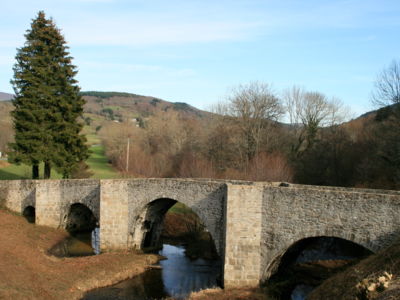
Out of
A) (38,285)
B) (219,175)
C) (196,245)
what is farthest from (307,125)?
(38,285)

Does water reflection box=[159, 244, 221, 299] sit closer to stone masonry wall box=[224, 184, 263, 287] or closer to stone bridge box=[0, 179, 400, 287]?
stone bridge box=[0, 179, 400, 287]

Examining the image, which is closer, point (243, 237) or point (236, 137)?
point (243, 237)

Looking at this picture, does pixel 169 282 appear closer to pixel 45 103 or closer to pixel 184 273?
pixel 184 273

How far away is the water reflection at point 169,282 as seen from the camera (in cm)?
1638

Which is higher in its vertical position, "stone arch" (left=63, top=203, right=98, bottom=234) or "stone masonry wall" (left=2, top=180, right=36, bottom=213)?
"stone masonry wall" (left=2, top=180, right=36, bottom=213)

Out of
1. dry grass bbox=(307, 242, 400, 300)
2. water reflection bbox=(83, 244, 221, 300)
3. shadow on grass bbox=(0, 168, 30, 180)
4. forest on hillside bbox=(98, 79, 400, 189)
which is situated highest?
forest on hillside bbox=(98, 79, 400, 189)

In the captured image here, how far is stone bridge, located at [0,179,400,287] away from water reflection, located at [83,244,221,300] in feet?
7.30

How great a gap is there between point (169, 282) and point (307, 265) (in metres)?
7.33

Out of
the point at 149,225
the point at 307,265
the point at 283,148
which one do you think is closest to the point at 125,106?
the point at 283,148

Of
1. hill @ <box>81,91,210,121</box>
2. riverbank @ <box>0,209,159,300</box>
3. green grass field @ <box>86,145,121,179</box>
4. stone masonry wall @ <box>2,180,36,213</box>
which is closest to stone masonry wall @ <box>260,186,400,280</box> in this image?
riverbank @ <box>0,209,159,300</box>

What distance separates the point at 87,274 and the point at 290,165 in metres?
21.1

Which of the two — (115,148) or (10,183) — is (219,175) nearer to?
(10,183)

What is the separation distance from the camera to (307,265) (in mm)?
19859

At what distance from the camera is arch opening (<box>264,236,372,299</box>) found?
1622 centimetres
